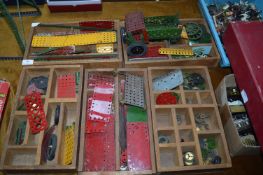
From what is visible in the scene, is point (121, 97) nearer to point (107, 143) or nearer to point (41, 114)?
point (107, 143)

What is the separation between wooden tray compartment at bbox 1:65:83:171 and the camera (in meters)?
1.55

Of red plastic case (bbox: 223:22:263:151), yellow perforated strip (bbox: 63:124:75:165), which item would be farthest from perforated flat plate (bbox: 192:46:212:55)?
yellow perforated strip (bbox: 63:124:75:165)

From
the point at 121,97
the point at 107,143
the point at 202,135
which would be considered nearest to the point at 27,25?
the point at 121,97

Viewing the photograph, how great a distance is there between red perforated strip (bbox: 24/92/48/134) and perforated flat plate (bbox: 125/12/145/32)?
29.9 inches

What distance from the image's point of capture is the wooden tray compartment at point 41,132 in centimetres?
155

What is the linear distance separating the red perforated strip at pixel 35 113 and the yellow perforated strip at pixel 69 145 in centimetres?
14

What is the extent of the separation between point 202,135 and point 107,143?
588 mm

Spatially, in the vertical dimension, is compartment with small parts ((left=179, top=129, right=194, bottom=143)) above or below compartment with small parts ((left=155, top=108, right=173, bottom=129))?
below

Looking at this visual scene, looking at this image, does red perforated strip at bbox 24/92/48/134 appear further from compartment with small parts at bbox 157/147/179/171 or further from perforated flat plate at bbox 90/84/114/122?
compartment with small parts at bbox 157/147/179/171

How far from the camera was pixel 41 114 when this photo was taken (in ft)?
5.61

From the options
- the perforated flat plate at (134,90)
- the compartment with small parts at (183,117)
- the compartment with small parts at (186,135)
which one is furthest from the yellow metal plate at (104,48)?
the compartment with small parts at (186,135)

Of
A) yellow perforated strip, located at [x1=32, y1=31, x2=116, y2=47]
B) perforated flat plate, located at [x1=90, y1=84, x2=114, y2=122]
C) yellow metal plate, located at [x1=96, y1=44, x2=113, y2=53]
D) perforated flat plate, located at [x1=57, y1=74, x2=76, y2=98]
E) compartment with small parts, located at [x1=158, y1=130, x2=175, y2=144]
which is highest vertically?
yellow perforated strip, located at [x1=32, y1=31, x2=116, y2=47]

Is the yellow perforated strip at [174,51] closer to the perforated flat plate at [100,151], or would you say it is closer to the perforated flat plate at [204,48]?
the perforated flat plate at [204,48]

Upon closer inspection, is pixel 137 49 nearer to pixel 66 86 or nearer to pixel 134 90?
pixel 134 90
